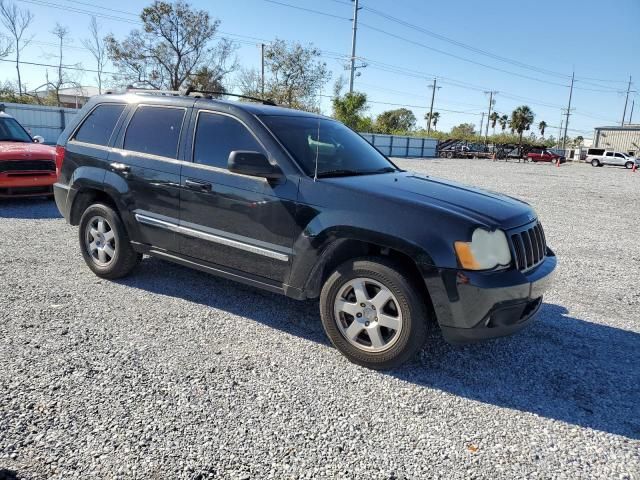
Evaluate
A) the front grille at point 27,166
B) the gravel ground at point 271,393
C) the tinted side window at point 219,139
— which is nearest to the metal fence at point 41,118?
the front grille at point 27,166

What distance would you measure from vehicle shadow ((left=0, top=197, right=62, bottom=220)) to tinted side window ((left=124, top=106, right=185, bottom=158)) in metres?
4.53

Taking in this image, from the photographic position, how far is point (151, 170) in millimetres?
4484

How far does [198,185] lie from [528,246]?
8.83ft

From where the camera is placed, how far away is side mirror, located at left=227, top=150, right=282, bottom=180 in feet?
11.9

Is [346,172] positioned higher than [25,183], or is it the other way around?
[346,172]

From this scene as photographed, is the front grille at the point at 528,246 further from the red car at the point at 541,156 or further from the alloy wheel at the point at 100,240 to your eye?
the red car at the point at 541,156

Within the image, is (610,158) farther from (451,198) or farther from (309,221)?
(309,221)

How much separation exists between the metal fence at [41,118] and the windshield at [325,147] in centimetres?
2371

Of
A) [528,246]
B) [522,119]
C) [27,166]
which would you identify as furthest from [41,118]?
[522,119]

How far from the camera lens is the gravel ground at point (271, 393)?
2.50 metres

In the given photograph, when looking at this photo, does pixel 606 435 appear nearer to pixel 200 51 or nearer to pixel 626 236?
pixel 626 236

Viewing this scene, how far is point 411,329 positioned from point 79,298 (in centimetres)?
316

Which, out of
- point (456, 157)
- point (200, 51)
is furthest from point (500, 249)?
point (456, 157)

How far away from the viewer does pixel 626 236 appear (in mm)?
9180
